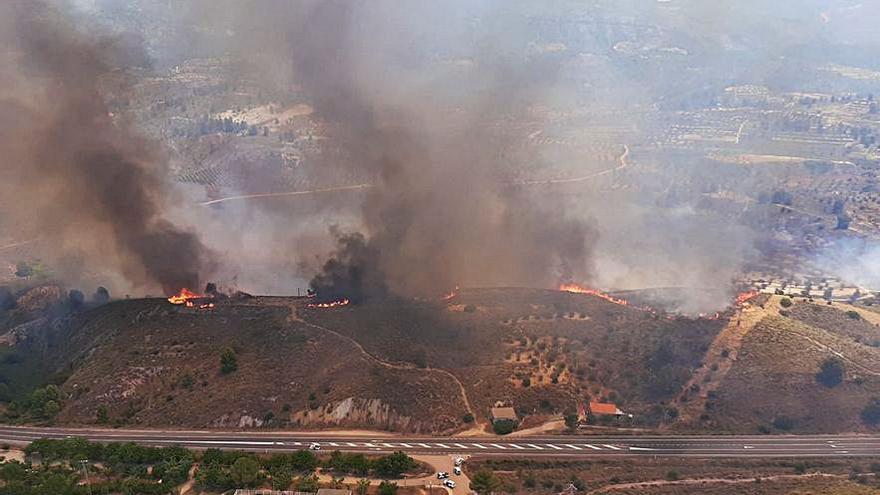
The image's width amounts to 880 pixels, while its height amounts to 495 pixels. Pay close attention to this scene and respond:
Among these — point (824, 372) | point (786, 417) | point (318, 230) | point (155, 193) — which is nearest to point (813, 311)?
point (824, 372)

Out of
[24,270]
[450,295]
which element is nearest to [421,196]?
[450,295]

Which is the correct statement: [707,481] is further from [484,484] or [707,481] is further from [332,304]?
[332,304]

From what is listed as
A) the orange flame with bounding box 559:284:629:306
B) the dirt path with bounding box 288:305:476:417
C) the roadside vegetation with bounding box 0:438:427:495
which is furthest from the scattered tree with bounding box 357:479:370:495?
the orange flame with bounding box 559:284:629:306

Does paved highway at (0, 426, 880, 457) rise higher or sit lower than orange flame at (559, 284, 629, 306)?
lower

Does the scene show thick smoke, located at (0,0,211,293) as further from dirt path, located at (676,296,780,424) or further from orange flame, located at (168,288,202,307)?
dirt path, located at (676,296,780,424)

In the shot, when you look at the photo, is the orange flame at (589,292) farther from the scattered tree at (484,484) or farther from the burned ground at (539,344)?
the scattered tree at (484,484)
